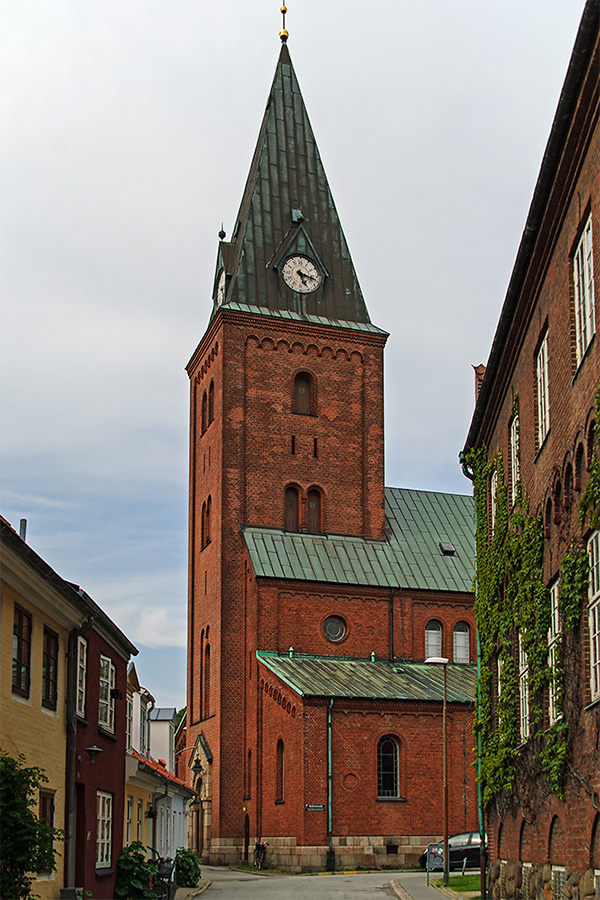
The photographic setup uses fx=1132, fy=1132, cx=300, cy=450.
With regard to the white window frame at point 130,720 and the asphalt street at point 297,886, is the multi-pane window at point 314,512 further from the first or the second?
the white window frame at point 130,720

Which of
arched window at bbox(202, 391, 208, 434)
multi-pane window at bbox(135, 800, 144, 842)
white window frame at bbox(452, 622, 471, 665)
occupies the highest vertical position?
arched window at bbox(202, 391, 208, 434)

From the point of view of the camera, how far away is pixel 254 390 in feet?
170

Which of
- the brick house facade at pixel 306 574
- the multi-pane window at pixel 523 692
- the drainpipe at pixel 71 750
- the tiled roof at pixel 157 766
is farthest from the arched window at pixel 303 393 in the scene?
the drainpipe at pixel 71 750

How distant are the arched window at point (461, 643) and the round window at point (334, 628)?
5.72m

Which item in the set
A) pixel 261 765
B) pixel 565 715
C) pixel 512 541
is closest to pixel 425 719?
pixel 261 765

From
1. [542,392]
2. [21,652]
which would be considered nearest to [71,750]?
[21,652]

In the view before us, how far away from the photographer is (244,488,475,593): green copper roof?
4938 centimetres

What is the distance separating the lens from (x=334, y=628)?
49.4 metres

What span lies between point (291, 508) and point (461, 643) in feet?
32.5

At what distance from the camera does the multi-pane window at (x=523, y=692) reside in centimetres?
1897

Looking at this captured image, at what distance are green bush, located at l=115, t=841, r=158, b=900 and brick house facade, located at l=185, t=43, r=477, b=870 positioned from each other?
1742cm

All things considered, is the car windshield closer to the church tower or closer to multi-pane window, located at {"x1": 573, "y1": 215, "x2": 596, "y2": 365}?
the church tower

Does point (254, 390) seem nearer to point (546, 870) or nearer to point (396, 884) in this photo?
point (396, 884)

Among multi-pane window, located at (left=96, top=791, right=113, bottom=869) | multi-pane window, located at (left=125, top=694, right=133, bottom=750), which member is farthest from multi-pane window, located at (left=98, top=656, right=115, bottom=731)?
multi-pane window, located at (left=125, top=694, right=133, bottom=750)
